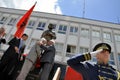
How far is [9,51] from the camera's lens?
3965 millimetres

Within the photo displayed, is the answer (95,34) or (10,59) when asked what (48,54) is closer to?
(10,59)

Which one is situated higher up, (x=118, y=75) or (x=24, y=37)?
(x=24, y=37)

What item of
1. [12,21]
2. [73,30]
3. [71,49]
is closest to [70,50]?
[71,49]

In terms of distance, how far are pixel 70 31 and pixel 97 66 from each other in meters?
16.5

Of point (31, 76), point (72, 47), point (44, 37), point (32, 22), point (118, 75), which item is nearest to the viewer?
point (118, 75)

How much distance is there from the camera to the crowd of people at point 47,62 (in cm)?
253

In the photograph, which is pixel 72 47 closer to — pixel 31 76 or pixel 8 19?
pixel 8 19

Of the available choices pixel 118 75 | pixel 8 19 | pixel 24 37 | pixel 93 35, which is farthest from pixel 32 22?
pixel 118 75

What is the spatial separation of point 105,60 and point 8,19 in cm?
1953

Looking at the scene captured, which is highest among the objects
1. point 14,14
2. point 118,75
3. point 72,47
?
point 14,14

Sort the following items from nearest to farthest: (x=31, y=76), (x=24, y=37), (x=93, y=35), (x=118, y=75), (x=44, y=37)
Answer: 1. (x=118, y=75)
2. (x=31, y=76)
3. (x=44, y=37)
4. (x=24, y=37)
5. (x=93, y=35)

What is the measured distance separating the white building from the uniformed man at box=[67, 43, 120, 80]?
14.2m

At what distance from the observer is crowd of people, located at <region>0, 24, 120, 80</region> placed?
8.29ft

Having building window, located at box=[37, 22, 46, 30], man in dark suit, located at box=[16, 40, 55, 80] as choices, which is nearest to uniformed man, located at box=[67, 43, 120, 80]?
man in dark suit, located at box=[16, 40, 55, 80]
